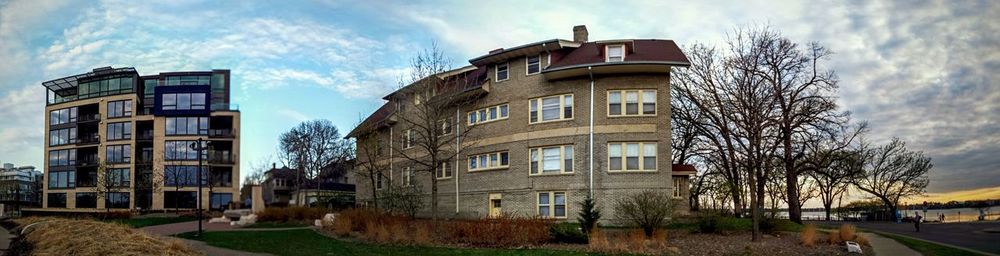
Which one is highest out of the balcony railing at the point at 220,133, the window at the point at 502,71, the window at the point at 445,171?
the window at the point at 502,71

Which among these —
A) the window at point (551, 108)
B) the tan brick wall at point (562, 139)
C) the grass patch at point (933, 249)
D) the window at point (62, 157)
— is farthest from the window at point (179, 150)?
the grass patch at point (933, 249)

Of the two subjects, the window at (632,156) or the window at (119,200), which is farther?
the window at (119,200)

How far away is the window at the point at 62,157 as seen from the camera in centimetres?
8388

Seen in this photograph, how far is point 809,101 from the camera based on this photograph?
37531 mm

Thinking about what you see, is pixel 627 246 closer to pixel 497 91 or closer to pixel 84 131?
pixel 497 91

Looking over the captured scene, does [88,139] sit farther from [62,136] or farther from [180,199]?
[180,199]

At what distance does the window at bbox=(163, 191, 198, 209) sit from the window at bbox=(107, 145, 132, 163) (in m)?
6.20

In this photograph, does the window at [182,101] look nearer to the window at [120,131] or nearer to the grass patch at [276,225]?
the window at [120,131]

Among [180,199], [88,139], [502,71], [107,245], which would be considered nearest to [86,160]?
[88,139]

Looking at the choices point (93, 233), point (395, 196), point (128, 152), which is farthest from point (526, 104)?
point (128, 152)

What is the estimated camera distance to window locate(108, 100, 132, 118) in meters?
80.4

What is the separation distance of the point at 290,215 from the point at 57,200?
57604 mm

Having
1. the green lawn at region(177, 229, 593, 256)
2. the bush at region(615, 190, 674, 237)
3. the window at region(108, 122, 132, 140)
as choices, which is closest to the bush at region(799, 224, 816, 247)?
the bush at region(615, 190, 674, 237)

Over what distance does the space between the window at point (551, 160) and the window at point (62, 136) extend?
70.5 meters
